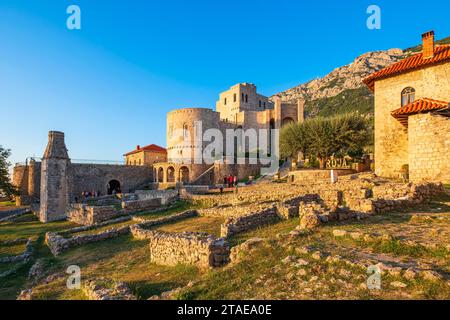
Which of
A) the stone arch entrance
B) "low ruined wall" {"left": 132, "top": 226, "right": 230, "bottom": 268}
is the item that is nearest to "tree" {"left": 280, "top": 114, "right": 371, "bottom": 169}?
"low ruined wall" {"left": 132, "top": 226, "right": 230, "bottom": 268}

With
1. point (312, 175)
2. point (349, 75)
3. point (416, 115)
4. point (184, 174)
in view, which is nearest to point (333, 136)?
point (312, 175)

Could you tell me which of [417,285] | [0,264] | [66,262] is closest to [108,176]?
[0,264]

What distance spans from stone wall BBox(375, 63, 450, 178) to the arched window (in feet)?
0.83

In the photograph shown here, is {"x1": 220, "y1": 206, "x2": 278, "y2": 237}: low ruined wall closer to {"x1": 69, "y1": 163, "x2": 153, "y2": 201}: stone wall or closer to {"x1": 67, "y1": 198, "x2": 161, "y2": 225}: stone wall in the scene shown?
{"x1": 67, "y1": 198, "x2": 161, "y2": 225}: stone wall

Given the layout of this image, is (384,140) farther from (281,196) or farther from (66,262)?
(66,262)

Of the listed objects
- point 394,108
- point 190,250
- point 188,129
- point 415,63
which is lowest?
point 190,250

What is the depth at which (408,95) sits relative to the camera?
2020 centimetres

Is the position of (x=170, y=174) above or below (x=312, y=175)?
below

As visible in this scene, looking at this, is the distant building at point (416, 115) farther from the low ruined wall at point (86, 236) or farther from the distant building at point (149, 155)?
the distant building at point (149, 155)

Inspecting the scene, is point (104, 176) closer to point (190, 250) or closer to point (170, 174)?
point (170, 174)

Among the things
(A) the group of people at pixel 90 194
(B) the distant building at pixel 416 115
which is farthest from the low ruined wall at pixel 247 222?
(A) the group of people at pixel 90 194

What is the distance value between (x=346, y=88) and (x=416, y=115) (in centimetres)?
12293

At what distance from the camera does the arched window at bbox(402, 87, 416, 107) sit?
19891 millimetres

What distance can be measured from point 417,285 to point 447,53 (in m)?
20.0
